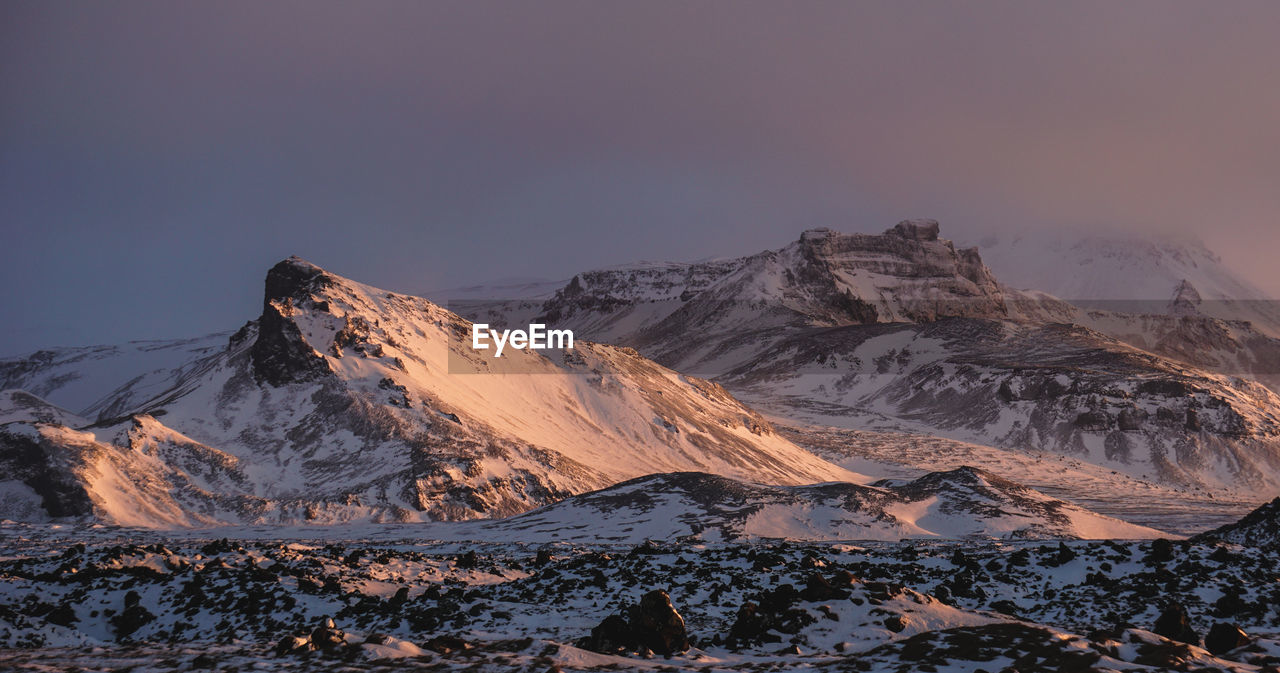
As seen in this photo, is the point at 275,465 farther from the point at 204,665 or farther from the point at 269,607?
the point at 204,665

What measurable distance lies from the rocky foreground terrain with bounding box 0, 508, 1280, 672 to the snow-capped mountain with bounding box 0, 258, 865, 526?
4813cm

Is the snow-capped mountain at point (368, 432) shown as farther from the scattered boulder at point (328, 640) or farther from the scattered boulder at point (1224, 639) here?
the scattered boulder at point (1224, 639)

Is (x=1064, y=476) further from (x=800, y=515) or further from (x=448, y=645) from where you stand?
(x=448, y=645)

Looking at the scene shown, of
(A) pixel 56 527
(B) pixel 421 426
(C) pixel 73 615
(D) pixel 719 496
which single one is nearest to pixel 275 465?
(B) pixel 421 426

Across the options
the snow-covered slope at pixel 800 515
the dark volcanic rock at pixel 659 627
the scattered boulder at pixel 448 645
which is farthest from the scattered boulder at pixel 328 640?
the snow-covered slope at pixel 800 515

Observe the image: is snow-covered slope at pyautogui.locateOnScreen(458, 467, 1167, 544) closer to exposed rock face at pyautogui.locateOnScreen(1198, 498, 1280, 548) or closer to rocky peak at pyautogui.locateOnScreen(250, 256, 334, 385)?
exposed rock face at pyautogui.locateOnScreen(1198, 498, 1280, 548)

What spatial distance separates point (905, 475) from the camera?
16375 centimetres

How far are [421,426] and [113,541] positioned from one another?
124 ft

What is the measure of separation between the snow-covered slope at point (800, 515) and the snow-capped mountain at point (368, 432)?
1624 centimetres

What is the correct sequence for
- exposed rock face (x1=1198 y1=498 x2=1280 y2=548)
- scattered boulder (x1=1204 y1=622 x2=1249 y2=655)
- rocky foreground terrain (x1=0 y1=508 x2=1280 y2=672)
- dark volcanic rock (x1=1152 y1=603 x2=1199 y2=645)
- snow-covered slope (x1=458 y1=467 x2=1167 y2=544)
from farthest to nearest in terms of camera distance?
1. snow-covered slope (x1=458 y1=467 x2=1167 y2=544)
2. exposed rock face (x1=1198 y1=498 x2=1280 y2=548)
3. dark volcanic rock (x1=1152 y1=603 x2=1199 y2=645)
4. scattered boulder (x1=1204 y1=622 x2=1249 y2=655)
5. rocky foreground terrain (x1=0 y1=508 x2=1280 y2=672)

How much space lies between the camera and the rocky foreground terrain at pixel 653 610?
21.2 metres

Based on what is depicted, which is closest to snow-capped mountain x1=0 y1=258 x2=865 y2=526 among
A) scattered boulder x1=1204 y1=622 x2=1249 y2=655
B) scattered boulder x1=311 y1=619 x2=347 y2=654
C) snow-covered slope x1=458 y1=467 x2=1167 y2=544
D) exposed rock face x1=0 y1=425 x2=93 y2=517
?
exposed rock face x1=0 y1=425 x2=93 y2=517

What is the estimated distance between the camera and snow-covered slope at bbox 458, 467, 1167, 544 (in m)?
72.4

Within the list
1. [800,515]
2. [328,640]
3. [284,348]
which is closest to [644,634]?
[328,640]
